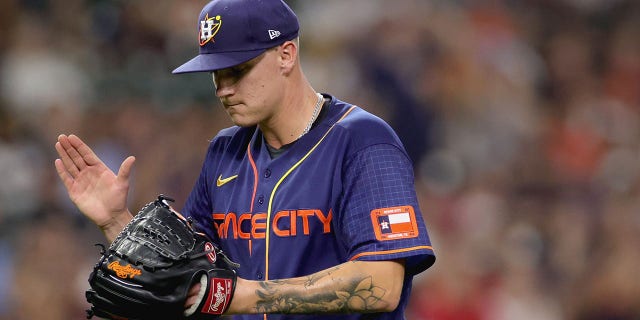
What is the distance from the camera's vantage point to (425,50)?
317 inches

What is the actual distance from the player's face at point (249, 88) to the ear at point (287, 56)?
3cm

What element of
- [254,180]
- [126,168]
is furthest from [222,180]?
[126,168]

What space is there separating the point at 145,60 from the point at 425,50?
2205 mm

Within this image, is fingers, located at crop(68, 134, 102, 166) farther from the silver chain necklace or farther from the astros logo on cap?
the silver chain necklace

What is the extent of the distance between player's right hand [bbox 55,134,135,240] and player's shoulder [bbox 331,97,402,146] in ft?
2.49

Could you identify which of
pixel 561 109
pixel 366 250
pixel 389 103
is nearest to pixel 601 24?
pixel 561 109

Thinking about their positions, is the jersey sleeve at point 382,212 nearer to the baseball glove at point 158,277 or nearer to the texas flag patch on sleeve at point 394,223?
the texas flag patch on sleeve at point 394,223

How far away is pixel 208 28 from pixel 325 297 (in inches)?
35.5

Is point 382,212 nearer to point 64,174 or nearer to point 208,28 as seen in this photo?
point 208,28

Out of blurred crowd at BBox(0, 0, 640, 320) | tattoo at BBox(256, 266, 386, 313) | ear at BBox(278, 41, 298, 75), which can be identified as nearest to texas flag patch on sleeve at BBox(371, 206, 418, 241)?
tattoo at BBox(256, 266, 386, 313)

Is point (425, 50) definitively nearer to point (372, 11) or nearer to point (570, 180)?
point (372, 11)

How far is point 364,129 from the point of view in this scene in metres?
3.08

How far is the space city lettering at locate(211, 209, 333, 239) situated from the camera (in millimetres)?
3074

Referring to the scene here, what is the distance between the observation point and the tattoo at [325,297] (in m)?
2.84
